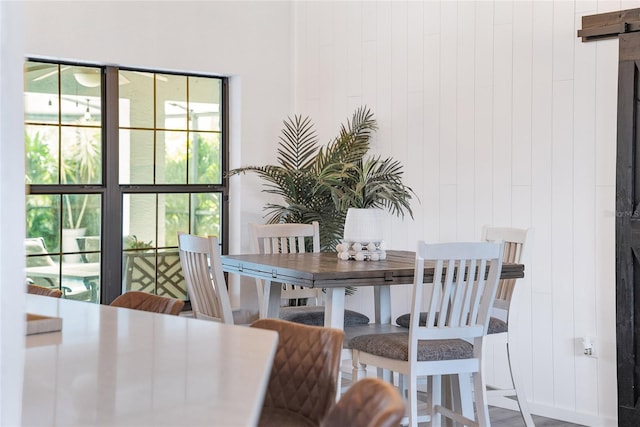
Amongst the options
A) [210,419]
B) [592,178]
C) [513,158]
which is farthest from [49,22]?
[210,419]

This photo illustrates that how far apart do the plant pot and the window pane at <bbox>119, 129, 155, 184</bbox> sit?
6.24 ft

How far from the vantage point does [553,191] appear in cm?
508

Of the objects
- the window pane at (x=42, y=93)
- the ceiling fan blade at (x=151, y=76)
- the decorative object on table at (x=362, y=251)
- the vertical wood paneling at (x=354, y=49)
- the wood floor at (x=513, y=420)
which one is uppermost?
the vertical wood paneling at (x=354, y=49)

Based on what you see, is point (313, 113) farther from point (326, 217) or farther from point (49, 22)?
point (49, 22)

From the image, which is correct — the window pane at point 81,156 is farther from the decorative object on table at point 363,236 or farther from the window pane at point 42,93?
the decorative object on table at point 363,236

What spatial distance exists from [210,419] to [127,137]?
4.76 meters

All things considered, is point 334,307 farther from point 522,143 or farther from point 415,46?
point 415,46

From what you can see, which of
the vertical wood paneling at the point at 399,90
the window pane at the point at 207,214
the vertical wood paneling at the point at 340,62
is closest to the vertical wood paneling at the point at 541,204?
the vertical wood paneling at the point at 399,90

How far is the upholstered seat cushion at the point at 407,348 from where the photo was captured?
3789 mm

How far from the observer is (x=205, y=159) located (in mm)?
6320

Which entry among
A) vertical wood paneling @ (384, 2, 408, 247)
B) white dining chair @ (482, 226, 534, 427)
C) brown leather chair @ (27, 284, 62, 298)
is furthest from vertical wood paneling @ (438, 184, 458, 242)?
brown leather chair @ (27, 284, 62, 298)

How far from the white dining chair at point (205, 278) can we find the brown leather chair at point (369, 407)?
8.48ft

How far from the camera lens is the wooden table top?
393cm

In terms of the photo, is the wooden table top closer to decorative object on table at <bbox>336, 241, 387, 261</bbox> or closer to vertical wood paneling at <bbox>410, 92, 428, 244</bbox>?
decorative object on table at <bbox>336, 241, 387, 261</bbox>
